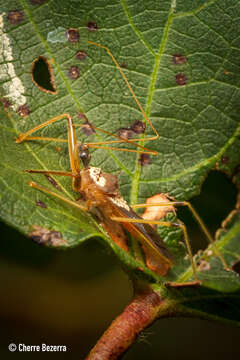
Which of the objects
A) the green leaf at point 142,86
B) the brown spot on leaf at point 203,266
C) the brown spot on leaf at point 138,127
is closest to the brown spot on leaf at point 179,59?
the green leaf at point 142,86

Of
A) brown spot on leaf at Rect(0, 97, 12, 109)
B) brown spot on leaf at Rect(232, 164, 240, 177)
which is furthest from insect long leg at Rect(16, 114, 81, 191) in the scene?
brown spot on leaf at Rect(232, 164, 240, 177)

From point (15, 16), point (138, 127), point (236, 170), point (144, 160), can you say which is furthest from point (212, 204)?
point (15, 16)

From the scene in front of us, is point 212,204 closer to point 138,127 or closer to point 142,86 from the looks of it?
point 138,127

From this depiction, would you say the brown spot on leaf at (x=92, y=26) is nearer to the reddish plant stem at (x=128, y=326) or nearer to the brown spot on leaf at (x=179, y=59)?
the brown spot on leaf at (x=179, y=59)

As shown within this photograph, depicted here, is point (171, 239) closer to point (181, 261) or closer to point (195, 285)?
point (181, 261)

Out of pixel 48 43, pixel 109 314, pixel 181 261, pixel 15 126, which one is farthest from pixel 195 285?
pixel 48 43

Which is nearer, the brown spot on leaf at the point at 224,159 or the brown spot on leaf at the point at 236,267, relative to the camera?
the brown spot on leaf at the point at 236,267

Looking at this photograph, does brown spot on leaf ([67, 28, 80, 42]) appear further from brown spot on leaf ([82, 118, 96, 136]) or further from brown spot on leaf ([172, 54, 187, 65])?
brown spot on leaf ([172, 54, 187, 65])
